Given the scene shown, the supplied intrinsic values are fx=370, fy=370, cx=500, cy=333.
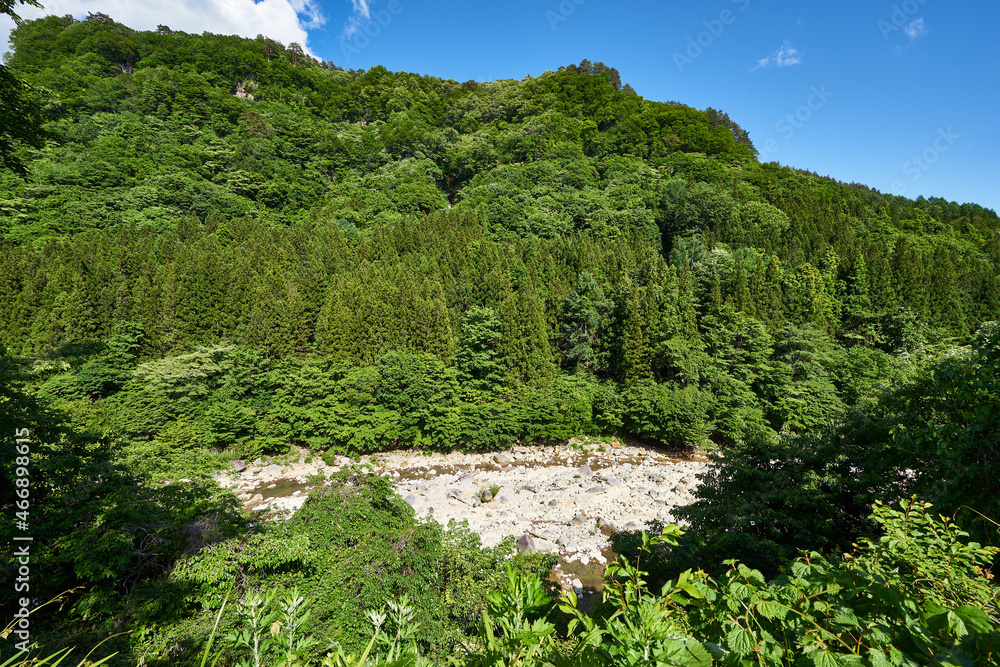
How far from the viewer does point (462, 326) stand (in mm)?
20953

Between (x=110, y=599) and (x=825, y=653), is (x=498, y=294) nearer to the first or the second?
(x=110, y=599)

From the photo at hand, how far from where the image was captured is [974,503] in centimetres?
311

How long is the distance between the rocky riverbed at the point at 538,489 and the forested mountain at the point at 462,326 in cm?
130

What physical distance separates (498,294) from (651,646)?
20.9m

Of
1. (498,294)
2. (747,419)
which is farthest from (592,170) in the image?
(747,419)

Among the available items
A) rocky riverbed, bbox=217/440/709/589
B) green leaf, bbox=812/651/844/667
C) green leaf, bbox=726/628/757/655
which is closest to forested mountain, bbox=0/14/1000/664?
rocky riverbed, bbox=217/440/709/589

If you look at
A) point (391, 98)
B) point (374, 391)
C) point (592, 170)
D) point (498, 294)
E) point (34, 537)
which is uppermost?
point (391, 98)

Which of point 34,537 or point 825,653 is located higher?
point 825,653

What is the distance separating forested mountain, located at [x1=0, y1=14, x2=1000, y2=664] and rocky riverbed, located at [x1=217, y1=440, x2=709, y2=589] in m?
1.30

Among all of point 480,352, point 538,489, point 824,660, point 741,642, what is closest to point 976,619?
point 824,660

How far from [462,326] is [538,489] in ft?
31.8

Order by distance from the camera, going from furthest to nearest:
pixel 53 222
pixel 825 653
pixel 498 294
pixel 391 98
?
pixel 391 98, pixel 53 222, pixel 498 294, pixel 825 653

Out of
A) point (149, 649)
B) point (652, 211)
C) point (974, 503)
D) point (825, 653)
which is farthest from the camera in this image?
point (652, 211)

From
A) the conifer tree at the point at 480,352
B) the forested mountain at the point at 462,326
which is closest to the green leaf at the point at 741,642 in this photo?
the forested mountain at the point at 462,326
